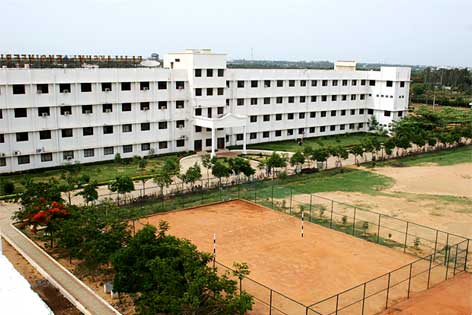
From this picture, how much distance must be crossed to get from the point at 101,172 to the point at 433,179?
98.4 ft

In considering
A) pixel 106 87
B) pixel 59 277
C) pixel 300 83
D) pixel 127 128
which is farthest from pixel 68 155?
pixel 300 83

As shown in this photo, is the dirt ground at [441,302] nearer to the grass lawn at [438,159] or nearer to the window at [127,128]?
the grass lawn at [438,159]

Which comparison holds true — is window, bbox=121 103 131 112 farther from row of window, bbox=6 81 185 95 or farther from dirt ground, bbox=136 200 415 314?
dirt ground, bbox=136 200 415 314

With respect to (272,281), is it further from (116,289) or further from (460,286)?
(460,286)

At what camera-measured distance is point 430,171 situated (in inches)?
1817

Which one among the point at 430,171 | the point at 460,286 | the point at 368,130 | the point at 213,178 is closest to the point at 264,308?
the point at 460,286

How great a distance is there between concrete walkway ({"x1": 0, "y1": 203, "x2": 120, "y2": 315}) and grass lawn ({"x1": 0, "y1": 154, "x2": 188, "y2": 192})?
12.4m

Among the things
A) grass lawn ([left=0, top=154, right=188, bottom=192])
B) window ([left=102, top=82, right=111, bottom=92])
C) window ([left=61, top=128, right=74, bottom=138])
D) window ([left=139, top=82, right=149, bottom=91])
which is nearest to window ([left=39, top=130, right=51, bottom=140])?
window ([left=61, top=128, right=74, bottom=138])

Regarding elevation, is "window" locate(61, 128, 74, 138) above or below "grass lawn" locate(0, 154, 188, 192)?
above

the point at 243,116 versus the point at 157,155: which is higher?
the point at 243,116

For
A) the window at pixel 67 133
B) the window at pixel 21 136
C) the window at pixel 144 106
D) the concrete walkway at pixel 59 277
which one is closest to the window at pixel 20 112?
the window at pixel 21 136

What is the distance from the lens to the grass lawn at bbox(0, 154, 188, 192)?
136 ft

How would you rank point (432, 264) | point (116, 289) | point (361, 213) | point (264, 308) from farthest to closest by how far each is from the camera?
point (361, 213) < point (432, 264) < point (264, 308) < point (116, 289)

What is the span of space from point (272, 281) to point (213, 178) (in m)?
19.8
